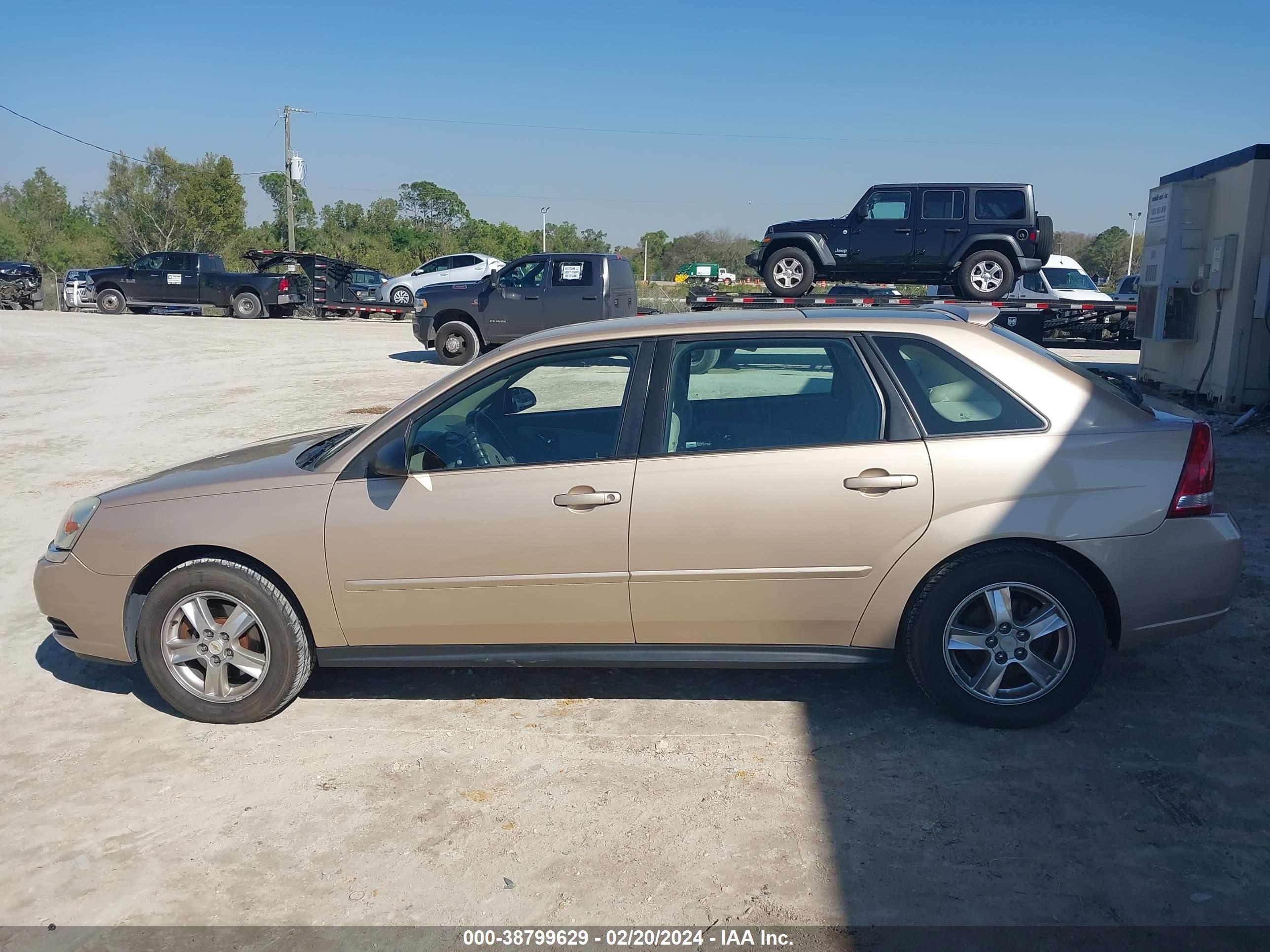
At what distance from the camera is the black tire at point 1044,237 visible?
16.0 metres

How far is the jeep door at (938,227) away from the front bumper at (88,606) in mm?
13955

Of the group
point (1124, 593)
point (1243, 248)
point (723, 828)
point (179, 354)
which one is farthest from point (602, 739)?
point (179, 354)

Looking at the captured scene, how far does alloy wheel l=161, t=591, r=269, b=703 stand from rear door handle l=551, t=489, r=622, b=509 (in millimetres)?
1390

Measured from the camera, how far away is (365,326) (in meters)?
28.7

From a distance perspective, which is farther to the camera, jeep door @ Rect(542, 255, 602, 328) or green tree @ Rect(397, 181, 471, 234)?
green tree @ Rect(397, 181, 471, 234)

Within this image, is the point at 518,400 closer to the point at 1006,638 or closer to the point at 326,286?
the point at 1006,638

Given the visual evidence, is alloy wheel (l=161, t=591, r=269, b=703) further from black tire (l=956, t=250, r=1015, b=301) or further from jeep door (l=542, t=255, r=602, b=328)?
black tire (l=956, t=250, r=1015, b=301)

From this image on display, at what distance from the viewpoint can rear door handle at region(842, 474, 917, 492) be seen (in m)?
3.96

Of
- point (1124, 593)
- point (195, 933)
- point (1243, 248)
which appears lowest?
point (195, 933)

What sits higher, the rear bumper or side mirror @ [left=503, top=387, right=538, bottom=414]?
side mirror @ [left=503, top=387, right=538, bottom=414]

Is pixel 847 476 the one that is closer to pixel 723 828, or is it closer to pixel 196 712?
pixel 723 828

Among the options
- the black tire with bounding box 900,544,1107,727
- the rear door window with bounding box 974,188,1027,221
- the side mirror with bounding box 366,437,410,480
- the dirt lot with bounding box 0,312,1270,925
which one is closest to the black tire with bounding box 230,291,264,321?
the rear door window with bounding box 974,188,1027,221

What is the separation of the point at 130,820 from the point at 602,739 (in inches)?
68.4

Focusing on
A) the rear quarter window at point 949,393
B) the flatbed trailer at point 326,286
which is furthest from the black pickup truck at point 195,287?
the rear quarter window at point 949,393
